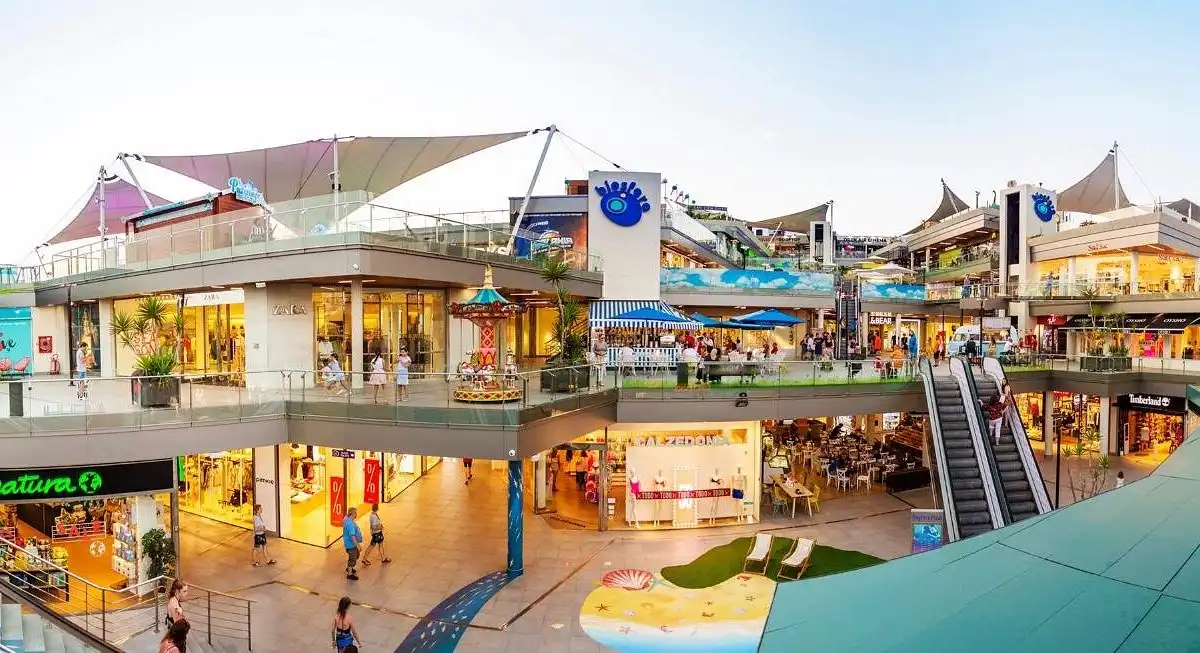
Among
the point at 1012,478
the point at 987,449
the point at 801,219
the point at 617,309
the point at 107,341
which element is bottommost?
the point at 1012,478

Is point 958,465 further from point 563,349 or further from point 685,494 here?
point 563,349

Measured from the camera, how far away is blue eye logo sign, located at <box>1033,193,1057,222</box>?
123 ft

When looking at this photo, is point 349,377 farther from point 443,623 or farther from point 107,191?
point 107,191

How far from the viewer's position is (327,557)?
14.6m

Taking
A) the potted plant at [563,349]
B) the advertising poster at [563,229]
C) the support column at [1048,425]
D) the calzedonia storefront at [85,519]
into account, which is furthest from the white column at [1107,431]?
the calzedonia storefront at [85,519]

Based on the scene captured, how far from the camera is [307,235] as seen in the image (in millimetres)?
15609

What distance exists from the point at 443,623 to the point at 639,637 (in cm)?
347

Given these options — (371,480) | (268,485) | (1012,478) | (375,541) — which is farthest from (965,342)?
(268,485)

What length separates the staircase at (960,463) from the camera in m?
14.0

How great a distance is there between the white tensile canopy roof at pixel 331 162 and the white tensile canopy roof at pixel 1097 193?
44200 mm

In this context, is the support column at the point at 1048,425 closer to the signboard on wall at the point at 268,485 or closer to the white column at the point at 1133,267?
the white column at the point at 1133,267

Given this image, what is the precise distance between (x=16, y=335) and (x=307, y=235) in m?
20.6

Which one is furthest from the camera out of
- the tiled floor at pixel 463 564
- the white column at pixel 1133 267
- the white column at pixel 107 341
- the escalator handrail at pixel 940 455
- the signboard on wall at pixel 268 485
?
the white column at pixel 1133 267

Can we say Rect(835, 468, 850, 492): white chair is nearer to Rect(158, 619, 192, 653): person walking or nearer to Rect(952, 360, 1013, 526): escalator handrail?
Rect(952, 360, 1013, 526): escalator handrail
